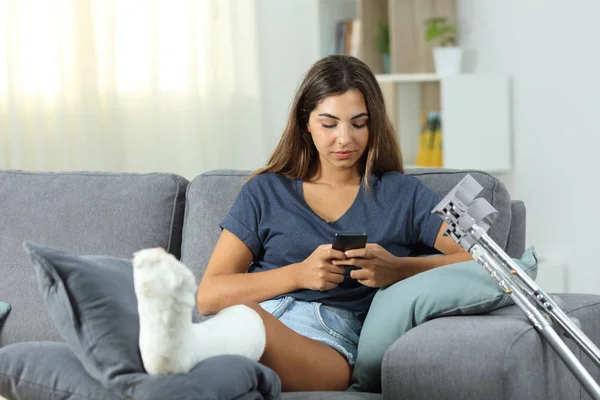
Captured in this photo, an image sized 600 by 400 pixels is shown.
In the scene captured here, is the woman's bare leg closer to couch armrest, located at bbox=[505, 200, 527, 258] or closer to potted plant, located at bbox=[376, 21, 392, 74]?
couch armrest, located at bbox=[505, 200, 527, 258]

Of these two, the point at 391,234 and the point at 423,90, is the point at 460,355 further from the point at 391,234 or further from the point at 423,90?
the point at 423,90

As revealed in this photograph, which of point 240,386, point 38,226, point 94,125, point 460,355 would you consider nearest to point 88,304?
point 240,386

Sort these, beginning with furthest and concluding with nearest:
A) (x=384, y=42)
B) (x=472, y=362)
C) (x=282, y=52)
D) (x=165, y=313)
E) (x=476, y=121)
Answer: (x=282, y=52) → (x=384, y=42) → (x=476, y=121) → (x=472, y=362) → (x=165, y=313)

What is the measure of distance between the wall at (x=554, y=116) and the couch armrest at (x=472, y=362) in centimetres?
176

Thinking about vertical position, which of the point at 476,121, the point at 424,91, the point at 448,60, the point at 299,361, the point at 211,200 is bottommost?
the point at 299,361

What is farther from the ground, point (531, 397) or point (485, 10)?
point (485, 10)

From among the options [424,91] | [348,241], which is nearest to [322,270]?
[348,241]

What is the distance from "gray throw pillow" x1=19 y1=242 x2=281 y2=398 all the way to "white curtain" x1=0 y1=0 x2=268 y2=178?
204 centimetres

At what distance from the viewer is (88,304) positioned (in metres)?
1.42

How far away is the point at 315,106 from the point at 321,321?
48cm

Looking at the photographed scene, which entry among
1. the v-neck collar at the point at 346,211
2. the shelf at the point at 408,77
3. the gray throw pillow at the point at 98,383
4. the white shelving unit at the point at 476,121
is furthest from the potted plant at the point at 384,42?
the gray throw pillow at the point at 98,383

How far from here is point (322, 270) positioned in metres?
1.80

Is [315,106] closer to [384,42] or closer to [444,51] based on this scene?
[444,51]

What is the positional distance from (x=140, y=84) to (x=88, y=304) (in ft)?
7.58
